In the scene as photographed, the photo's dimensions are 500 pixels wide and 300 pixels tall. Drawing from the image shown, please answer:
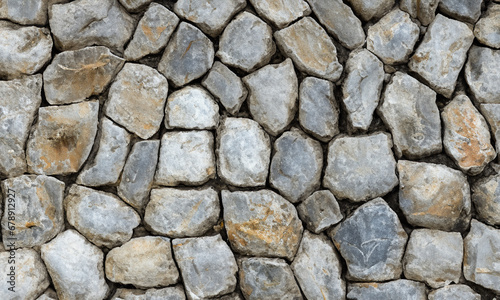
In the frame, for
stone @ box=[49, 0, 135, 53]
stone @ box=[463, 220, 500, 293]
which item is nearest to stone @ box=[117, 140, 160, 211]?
stone @ box=[49, 0, 135, 53]

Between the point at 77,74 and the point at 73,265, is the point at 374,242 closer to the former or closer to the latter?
the point at 73,265

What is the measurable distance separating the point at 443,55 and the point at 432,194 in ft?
1.67

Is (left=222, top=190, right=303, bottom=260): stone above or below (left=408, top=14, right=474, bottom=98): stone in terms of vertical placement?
below

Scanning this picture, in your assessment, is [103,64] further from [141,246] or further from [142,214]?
[141,246]

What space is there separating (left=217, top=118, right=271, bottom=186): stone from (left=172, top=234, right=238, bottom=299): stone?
0.24 meters

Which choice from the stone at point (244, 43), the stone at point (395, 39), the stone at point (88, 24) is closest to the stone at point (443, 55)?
the stone at point (395, 39)

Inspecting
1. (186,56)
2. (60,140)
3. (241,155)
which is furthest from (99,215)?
(186,56)

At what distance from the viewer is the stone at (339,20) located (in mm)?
1669

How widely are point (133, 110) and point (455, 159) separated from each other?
1.17m

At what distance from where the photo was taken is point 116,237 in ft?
5.36

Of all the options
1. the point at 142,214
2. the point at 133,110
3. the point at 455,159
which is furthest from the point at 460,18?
the point at 142,214

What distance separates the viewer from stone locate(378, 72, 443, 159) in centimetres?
164

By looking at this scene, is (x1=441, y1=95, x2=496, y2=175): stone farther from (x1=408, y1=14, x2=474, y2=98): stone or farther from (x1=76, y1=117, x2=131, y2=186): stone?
(x1=76, y1=117, x2=131, y2=186): stone

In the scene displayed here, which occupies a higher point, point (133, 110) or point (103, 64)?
point (103, 64)
